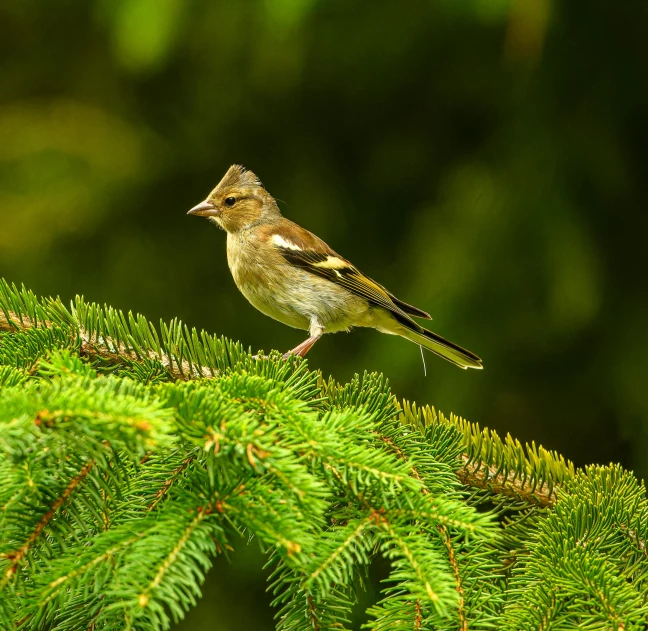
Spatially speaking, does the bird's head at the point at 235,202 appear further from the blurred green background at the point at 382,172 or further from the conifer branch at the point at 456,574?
the conifer branch at the point at 456,574

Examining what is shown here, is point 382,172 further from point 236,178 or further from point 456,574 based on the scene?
point 456,574

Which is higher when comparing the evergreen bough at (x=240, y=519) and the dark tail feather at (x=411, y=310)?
the evergreen bough at (x=240, y=519)

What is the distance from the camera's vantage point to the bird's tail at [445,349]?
4.22 meters

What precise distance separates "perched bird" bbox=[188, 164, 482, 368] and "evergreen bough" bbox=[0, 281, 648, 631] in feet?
7.18

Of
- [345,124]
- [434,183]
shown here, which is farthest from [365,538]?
[345,124]

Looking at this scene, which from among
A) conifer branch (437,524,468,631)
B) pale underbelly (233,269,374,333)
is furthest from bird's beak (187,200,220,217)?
conifer branch (437,524,468,631)

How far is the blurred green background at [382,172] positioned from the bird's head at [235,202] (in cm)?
51

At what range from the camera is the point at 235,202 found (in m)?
4.95

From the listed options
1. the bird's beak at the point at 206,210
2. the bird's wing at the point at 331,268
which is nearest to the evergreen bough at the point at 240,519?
the bird's wing at the point at 331,268

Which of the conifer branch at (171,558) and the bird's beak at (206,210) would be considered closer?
the conifer branch at (171,558)

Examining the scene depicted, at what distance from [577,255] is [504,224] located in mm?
485

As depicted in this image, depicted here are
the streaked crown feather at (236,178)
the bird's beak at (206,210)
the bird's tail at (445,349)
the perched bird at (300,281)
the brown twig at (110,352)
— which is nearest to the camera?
the brown twig at (110,352)

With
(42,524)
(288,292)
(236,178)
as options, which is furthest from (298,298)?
(42,524)

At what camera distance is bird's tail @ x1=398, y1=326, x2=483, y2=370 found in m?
4.22
